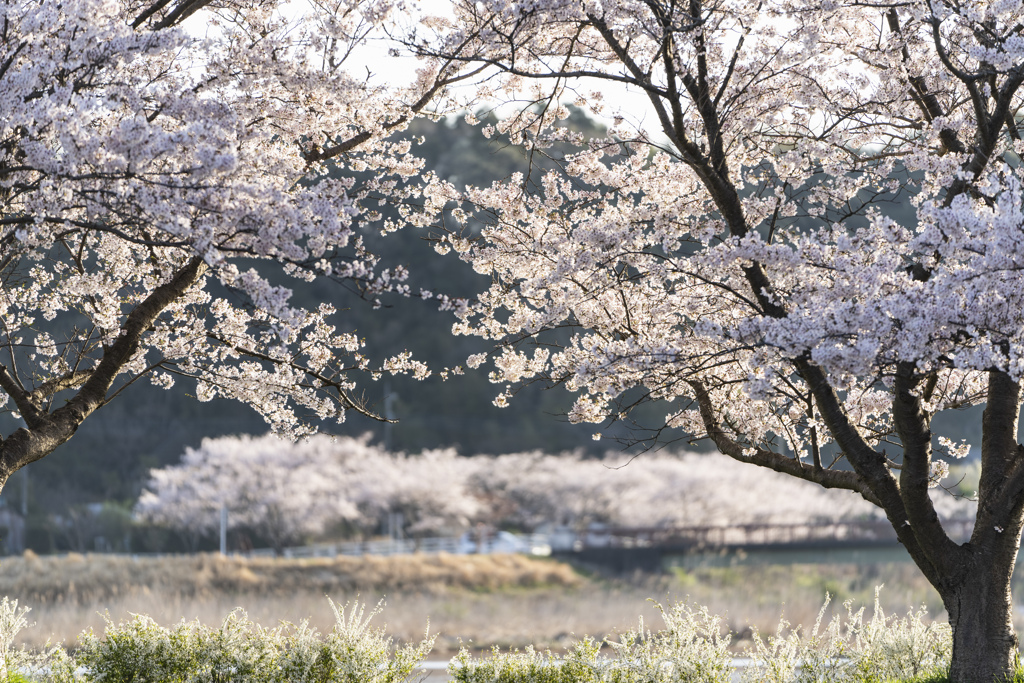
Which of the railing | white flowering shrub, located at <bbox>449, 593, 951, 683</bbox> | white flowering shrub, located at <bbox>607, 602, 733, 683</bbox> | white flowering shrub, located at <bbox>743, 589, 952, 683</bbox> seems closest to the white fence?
the railing

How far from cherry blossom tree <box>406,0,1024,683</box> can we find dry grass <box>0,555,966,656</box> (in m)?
8.88

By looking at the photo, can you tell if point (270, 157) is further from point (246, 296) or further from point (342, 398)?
point (342, 398)

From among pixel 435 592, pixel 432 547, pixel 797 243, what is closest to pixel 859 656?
pixel 797 243

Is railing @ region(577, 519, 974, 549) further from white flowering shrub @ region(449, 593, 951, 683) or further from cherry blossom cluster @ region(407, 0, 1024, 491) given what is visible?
cherry blossom cluster @ region(407, 0, 1024, 491)

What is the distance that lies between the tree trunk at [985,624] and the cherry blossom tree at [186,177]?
134 inches

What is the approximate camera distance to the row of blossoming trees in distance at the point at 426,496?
2319cm

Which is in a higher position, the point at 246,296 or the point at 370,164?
the point at 370,164

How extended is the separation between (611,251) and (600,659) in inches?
114

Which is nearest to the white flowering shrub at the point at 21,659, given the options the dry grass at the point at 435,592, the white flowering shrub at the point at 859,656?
the white flowering shrub at the point at 859,656

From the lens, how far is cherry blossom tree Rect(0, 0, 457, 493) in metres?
3.98

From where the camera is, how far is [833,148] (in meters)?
5.50

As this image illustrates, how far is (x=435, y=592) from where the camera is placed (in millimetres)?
16438

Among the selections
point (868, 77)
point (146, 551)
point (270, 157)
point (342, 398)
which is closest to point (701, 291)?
point (868, 77)

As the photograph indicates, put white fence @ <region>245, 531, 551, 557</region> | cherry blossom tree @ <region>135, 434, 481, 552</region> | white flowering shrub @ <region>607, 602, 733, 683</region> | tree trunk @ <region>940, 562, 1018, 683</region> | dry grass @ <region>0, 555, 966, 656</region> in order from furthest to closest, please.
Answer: cherry blossom tree @ <region>135, 434, 481, 552</region> → white fence @ <region>245, 531, 551, 557</region> → dry grass @ <region>0, 555, 966, 656</region> → white flowering shrub @ <region>607, 602, 733, 683</region> → tree trunk @ <region>940, 562, 1018, 683</region>
